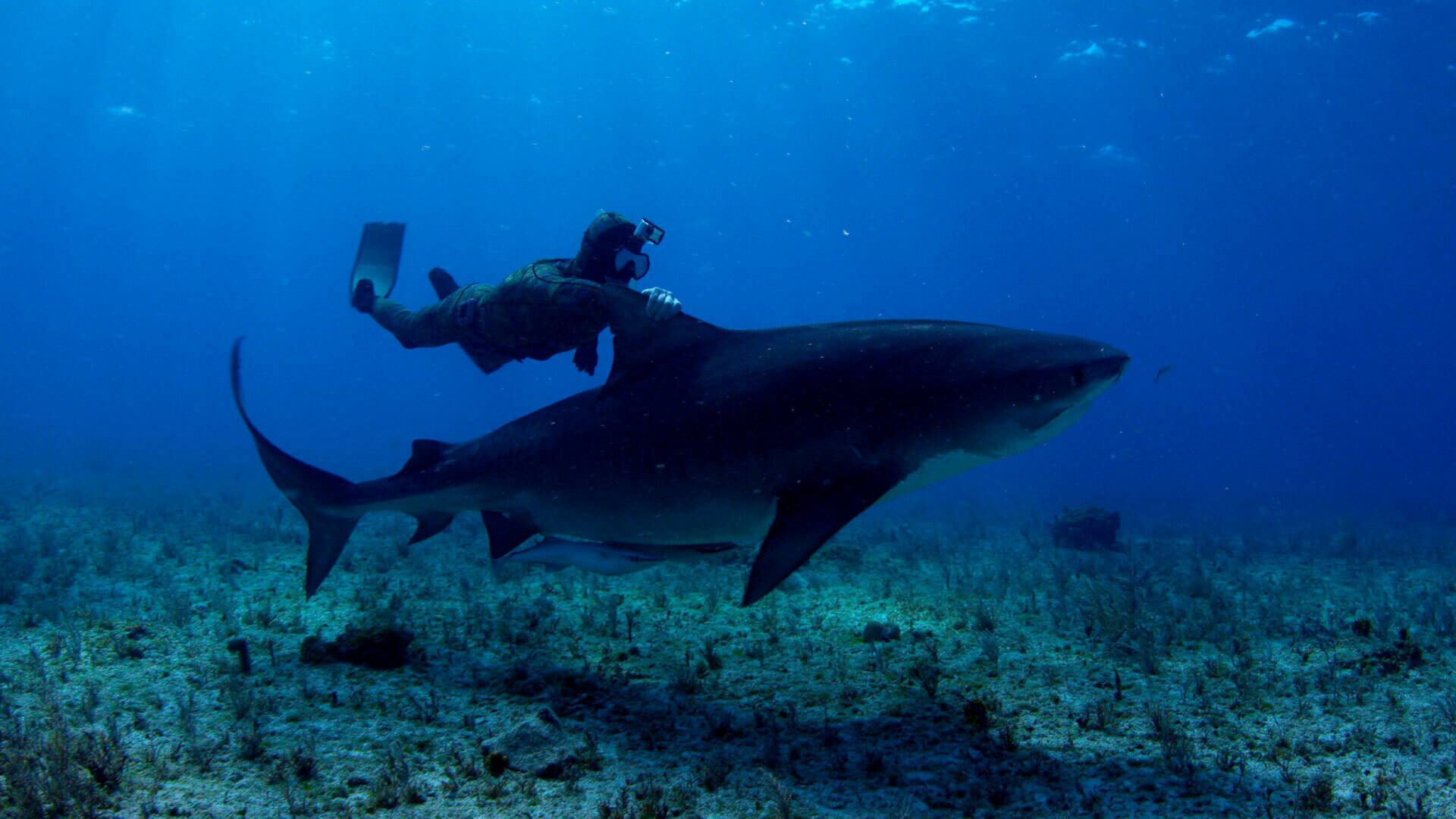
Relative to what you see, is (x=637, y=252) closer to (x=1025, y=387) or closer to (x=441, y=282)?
(x=1025, y=387)

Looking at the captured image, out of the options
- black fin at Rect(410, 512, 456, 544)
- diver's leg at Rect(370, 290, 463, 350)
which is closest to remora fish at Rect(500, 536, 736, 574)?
black fin at Rect(410, 512, 456, 544)

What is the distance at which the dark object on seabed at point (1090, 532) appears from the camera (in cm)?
1288

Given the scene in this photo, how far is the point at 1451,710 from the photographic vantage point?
410cm

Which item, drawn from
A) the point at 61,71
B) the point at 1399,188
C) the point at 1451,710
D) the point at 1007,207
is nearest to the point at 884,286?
the point at 1007,207

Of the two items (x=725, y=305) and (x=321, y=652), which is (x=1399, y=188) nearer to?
(x=321, y=652)

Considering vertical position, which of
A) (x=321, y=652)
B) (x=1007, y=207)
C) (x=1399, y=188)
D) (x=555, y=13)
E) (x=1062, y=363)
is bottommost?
(x=321, y=652)

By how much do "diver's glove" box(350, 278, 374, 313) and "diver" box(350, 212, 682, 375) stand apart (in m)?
2.18

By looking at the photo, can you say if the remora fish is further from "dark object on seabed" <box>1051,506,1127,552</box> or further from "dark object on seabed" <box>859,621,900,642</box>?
"dark object on seabed" <box>1051,506,1127,552</box>

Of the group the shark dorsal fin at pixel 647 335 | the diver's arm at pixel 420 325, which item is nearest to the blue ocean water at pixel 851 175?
the diver's arm at pixel 420 325

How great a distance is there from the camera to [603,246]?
20.8 feet

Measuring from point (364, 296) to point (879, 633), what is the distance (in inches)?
316

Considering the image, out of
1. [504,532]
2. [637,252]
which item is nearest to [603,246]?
[637,252]

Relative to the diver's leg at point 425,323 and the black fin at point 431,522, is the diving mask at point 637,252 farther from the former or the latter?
the black fin at point 431,522

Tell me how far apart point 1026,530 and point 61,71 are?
2771 inches
